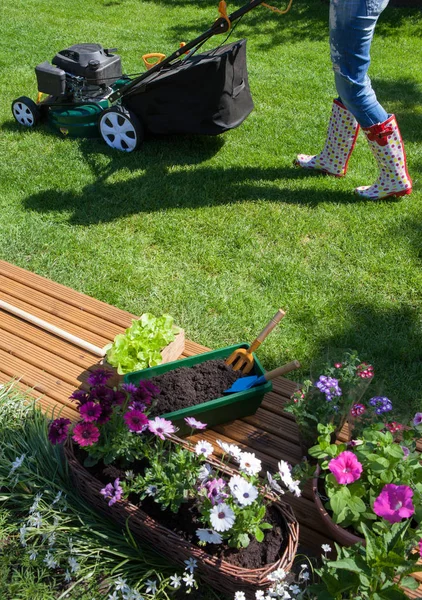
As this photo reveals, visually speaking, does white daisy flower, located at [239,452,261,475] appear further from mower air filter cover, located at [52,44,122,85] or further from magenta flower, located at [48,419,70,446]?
mower air filter cover, located at [52,44,122,85]

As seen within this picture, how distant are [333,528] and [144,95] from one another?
3.04m

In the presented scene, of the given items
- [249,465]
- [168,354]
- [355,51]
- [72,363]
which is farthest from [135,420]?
[355,51]

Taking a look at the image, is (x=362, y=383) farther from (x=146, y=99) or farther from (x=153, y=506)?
(x=146, y=99)

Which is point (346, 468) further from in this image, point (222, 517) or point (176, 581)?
point (176, 581)

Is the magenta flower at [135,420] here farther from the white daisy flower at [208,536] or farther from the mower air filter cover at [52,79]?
the mower air filter cover at [52,79]

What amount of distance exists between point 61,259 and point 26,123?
1842mm

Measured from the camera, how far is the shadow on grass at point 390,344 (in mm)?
2598

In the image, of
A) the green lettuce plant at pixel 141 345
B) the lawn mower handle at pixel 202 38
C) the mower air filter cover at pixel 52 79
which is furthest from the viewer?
the mower air filter cover at pixel 52 79

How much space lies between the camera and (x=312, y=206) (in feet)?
12.5

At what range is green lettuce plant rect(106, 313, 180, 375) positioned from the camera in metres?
2.34

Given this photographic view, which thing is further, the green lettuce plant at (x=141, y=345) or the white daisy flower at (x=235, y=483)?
the green lettuce plant at (x=141, y=345)

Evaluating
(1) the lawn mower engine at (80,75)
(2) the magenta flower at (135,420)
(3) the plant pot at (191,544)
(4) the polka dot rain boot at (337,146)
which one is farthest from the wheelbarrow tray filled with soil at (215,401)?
(1) the lawn mower engine at (80,75)

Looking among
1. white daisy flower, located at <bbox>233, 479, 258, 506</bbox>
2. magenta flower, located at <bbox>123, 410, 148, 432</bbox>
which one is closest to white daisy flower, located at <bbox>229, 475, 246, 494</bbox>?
white daisy flower, located at <bbox>233, 479, 258, 506</bbox>

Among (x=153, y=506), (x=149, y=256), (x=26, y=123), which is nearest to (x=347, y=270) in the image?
(x=149, y=256)
